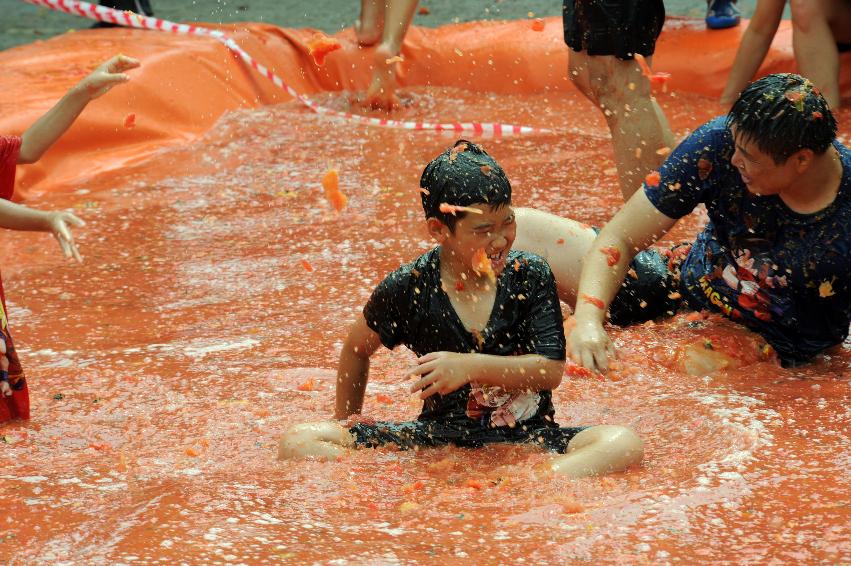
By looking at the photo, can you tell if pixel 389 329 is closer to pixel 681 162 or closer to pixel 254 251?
pixel 681 162

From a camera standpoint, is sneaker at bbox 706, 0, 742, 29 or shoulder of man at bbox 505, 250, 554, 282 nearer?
shoulder of man at bbox 505, 250, 554, 282

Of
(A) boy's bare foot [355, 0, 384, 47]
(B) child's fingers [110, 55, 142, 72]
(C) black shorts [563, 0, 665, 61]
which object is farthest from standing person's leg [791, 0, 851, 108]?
(B) child's fingers [110, 55, 142, 72]

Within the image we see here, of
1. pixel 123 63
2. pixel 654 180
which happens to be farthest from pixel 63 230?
pixel 654 180

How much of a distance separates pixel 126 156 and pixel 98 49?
3.60 ft

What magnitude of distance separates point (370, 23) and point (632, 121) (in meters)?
2.93

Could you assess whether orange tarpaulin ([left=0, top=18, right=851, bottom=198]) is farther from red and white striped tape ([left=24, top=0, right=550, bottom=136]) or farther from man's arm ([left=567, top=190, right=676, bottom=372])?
man's arm ([left=567, top=190, right=676, bottom=372])

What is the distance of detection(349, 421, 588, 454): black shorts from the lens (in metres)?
2.85

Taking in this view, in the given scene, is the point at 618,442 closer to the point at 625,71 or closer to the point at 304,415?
the point at 304,415

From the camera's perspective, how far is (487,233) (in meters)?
2.66

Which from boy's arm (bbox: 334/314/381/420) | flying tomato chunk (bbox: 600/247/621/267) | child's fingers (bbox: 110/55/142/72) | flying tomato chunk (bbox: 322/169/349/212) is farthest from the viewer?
flying tomato chunk (bbox: 322/169/349/212)

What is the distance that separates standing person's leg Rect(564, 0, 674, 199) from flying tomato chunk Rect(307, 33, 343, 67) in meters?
2.20

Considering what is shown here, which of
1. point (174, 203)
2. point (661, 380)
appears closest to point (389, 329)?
point (661, 380)

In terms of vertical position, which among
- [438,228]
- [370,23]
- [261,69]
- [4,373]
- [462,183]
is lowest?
[4,373]

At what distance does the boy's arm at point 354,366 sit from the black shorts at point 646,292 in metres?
1.15
